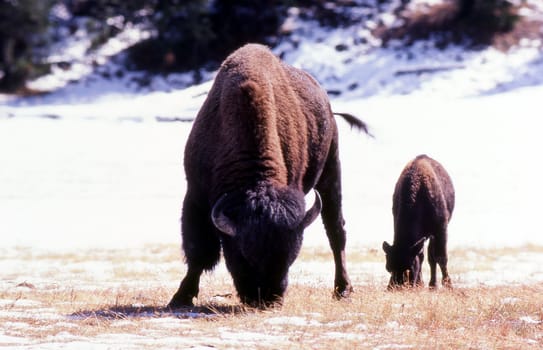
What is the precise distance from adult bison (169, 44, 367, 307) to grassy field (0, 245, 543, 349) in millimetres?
405

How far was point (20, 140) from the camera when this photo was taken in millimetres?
32906

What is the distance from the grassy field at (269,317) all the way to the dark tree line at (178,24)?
91.9 ft

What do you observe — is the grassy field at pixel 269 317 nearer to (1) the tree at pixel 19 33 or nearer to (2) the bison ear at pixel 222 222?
(2) the bison ear at pixel 222 222

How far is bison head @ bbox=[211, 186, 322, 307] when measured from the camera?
779 centimetres

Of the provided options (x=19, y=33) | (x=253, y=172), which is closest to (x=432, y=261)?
(x=253, y=172)

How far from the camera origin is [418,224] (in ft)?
45.0

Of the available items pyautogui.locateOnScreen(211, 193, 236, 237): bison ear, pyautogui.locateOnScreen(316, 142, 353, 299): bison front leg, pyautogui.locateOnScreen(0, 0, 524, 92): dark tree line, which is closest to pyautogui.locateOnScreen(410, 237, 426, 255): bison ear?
pyautogui.locateOnScreen(316, 142, 353, 299): bison front leg

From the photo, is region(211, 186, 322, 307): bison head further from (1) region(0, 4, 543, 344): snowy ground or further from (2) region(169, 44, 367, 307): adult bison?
(1) region(0, 4, 543, 344): snowy ground

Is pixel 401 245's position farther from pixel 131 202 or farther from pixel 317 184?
pixel 131 202

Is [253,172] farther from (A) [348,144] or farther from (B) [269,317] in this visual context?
(A) [348,144]

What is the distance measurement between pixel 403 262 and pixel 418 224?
107 centimetres

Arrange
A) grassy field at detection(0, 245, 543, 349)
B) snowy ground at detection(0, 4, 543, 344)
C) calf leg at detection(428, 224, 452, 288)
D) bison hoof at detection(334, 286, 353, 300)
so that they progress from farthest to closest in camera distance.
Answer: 1. snowy ground at detection(0, 4, 543, 344)
2. calf leg at detection(428, 224, 452, 288)
3. bison hoof at detection(334, 286, 353, 300)
4. grassy field at detection(0, 245, 543, 349)

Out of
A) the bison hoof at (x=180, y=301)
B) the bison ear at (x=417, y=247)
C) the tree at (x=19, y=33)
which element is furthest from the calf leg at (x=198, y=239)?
the tree at (x=19, y=33)

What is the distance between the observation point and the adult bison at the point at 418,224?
1289cm
